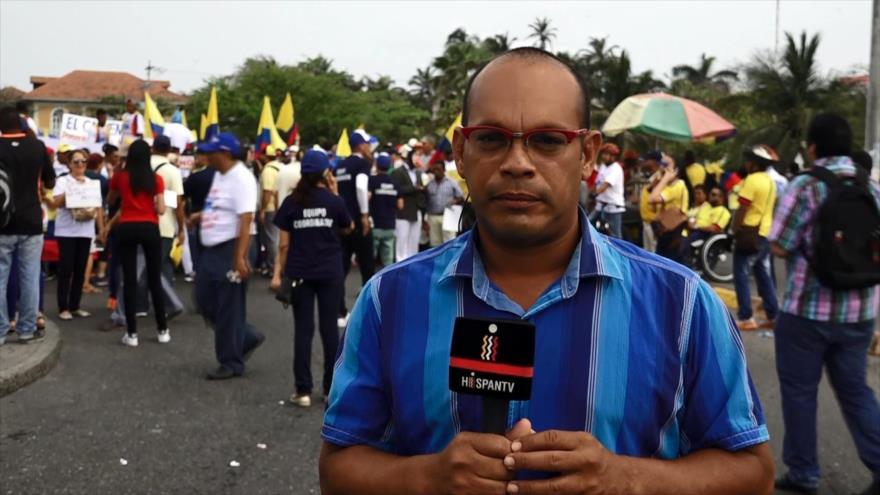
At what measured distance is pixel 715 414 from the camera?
1774 millimetres

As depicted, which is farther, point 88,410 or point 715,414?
point 88,410

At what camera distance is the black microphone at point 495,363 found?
1575mm

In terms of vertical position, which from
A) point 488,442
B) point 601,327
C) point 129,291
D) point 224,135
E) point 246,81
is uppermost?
point 246,81

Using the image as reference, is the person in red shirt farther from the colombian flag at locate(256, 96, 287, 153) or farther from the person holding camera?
the colombian flag at locate(256, 96, 287, 153)

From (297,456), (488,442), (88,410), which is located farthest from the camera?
(88,410)

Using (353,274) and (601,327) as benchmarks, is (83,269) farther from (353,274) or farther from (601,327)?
(601,327)

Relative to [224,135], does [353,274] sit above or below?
below

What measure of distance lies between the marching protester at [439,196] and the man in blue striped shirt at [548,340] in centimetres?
1149

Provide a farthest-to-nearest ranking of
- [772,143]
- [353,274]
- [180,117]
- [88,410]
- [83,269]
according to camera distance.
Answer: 1. [772,143]
2. [180,117]
3. [353,274]
4. [83,269]
5. [88,410]

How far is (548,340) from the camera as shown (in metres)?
1.76

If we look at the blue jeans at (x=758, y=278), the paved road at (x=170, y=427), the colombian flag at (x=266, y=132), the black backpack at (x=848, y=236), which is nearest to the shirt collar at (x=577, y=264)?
the black backpack at (x=848, y=236)

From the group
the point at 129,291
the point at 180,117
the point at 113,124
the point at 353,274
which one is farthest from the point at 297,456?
the point at 180,117

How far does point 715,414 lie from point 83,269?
9364 millimetres

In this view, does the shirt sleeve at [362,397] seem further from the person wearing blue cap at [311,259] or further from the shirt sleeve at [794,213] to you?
the person wearing blue cap at [311,259]
